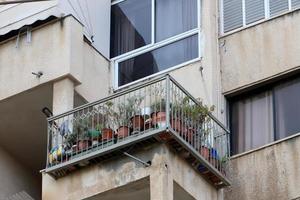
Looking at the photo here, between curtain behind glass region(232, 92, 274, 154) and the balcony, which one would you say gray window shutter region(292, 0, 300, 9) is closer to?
curtain behind glass region(232, 92, 274, 154)

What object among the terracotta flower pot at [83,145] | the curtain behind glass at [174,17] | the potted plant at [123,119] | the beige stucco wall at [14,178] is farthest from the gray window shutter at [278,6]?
the beige stucco wall at [14,178]

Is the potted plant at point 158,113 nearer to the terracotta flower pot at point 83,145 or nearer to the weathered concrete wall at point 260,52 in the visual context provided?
the terracotta flower pot at point 83,145

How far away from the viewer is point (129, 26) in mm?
25766

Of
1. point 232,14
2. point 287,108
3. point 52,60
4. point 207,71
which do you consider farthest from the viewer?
point 232,14

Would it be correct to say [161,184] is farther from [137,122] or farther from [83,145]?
[83,145]

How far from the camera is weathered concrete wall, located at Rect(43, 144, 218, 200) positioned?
65.2ft

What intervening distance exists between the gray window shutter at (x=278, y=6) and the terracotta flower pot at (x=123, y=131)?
5072 millimetres

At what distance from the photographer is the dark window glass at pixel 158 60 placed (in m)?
24.2

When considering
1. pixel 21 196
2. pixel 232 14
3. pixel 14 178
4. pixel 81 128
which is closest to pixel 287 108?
pixel 232 14

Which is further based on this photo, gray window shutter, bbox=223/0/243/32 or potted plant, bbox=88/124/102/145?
gray window shutter, bbox=223/0/243/32

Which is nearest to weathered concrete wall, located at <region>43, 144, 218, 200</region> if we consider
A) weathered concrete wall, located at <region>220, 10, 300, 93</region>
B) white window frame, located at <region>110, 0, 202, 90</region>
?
weathered concrete wall, located at <region>220, 10, 300, 93</region>

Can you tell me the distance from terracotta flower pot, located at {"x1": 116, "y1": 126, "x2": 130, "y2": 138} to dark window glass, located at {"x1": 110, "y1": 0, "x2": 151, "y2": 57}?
4.94 metres

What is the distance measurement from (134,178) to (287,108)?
428 centimetres

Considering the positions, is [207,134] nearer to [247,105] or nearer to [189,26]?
[247,105]
